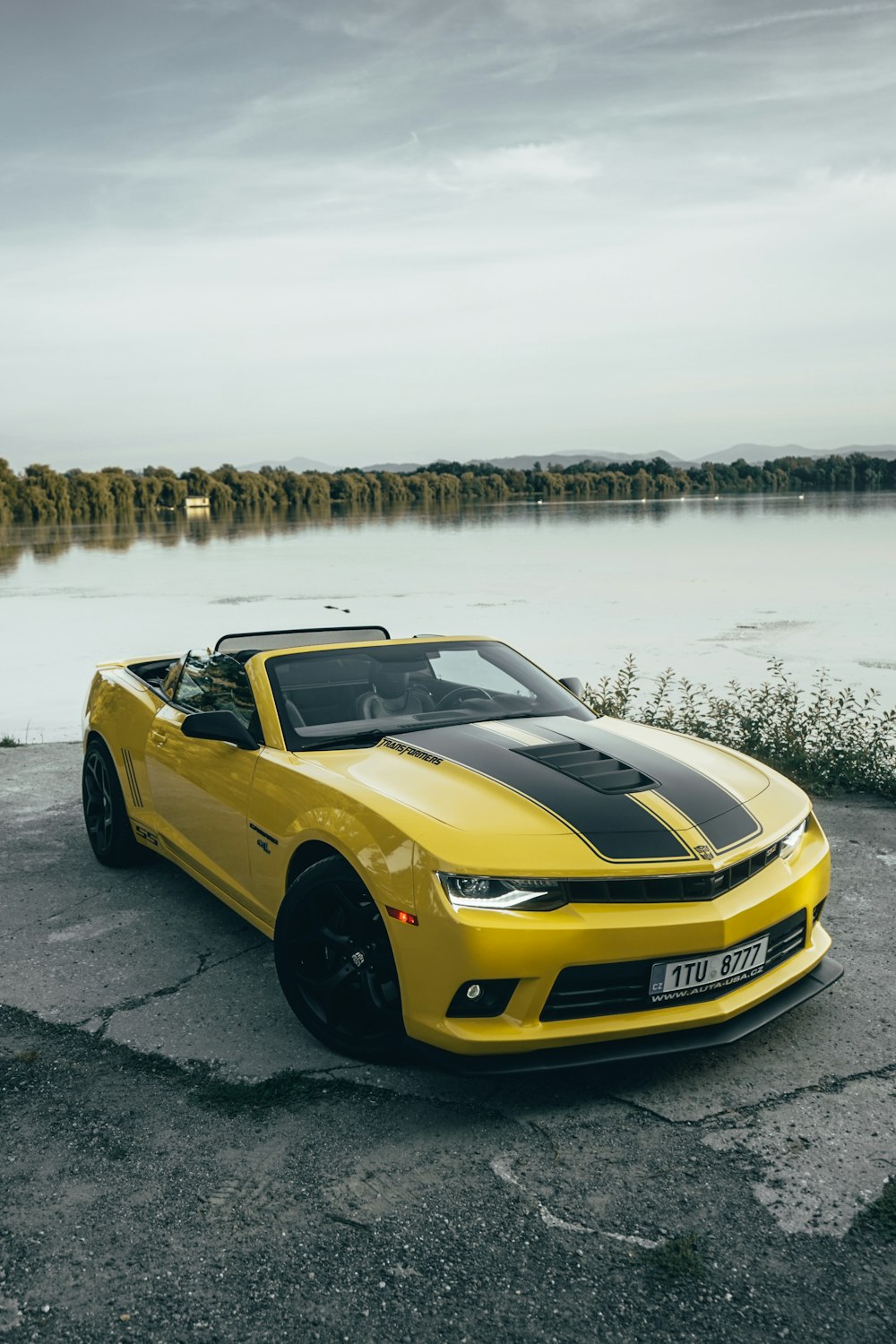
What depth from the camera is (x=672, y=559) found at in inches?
1221

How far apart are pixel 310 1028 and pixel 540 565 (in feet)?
88.2

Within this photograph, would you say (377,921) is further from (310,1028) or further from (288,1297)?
(288,1297)

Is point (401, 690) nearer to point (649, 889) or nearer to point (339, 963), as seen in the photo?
point (339, 963)

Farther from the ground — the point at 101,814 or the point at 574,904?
the point at 574,904

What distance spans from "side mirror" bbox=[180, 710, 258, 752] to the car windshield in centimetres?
16

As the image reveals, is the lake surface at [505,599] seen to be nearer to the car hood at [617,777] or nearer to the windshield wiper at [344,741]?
the windshield wiper at [344,741]

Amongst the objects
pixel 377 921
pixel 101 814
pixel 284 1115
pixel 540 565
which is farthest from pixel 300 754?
pixel 540 565

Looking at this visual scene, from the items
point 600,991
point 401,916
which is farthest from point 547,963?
point 401,916

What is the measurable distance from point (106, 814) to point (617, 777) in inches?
121

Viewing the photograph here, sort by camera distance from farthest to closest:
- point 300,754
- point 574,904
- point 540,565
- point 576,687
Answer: point 540,565 → point 576,687 → point 300,754 → point 574,904

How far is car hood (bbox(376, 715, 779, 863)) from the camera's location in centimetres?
317

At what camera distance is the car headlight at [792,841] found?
3439 mm

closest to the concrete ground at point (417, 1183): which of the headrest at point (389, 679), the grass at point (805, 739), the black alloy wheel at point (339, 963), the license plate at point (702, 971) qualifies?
the black alloy wheel at point (339, 963)

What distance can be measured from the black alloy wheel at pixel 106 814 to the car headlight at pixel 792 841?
11.0 ft
